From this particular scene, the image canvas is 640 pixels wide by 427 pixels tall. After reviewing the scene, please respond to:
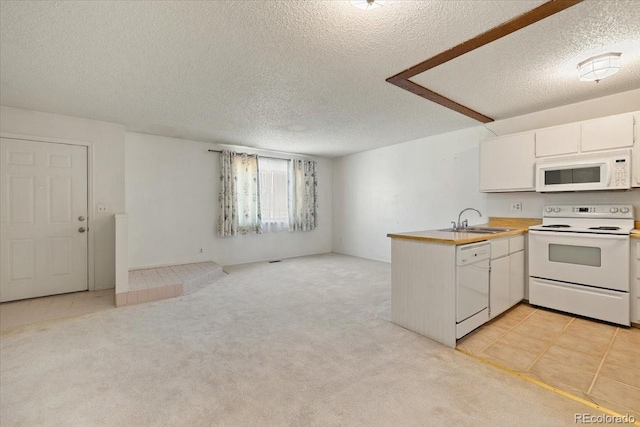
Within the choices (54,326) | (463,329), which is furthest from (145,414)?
(463,329)

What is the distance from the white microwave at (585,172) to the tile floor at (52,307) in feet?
17.4

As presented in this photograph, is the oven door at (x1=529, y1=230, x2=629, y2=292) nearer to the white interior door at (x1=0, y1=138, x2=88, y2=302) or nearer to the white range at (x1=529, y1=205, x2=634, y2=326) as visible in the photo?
the white range at (x1=529, y1=205, x2=634, y2=326)

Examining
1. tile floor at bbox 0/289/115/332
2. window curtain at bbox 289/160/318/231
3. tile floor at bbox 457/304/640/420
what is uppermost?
window curtain at bbox 289/160/318/231

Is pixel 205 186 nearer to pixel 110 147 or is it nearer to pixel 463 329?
pixel 110 147

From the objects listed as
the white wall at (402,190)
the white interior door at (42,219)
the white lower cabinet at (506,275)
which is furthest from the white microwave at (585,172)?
the white interior door at (42,219)

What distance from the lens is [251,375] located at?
196 centimetres

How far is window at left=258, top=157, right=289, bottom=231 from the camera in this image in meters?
5.94

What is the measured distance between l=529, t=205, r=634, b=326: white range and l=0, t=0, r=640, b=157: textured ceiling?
137 cm

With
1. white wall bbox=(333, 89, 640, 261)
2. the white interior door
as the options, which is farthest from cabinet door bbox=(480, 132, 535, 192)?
the white interior door

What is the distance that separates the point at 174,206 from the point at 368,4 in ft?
14.8

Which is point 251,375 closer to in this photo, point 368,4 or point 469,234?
point 469,234

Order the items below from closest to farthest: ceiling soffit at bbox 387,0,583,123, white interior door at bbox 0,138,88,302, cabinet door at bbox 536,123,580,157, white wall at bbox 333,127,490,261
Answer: ceiling soffit at bbox 387,0,583,123 → cabinet door at bbox 536,123,580,157 → white interior door at bbox 0,138,88,302 → white wall at bbox 333,127,490,261

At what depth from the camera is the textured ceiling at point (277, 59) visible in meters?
1.81

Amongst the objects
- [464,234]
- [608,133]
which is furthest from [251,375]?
[608,133]
